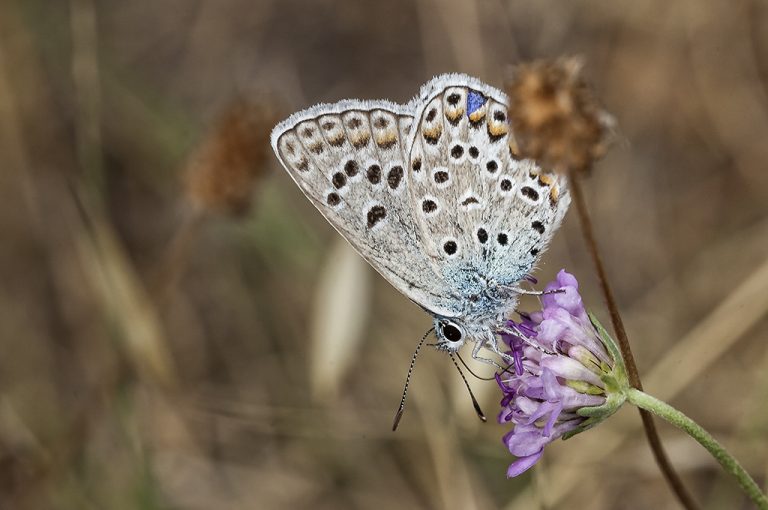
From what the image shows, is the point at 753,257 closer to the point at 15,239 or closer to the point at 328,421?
the point at 328,421

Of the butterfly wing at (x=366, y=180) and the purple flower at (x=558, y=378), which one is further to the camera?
the butterfly wing at (x=366, y=180)

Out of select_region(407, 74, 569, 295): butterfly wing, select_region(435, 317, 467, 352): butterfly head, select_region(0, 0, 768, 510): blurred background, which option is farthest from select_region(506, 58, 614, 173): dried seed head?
select_region(0, 0, 768, 510): blurred background

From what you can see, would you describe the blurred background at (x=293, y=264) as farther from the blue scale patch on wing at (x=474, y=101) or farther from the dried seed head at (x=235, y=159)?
the blue scale patch on wing at (x=474, y=101)

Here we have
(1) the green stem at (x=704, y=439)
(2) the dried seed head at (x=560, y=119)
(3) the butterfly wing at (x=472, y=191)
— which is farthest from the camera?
(3) the butterfly wing at (x=472, y=191)

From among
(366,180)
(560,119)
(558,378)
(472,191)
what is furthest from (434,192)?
(560,119)

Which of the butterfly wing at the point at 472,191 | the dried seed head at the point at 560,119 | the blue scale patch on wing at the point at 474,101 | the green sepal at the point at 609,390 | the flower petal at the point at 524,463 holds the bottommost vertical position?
the flower petal at the point at 524,463

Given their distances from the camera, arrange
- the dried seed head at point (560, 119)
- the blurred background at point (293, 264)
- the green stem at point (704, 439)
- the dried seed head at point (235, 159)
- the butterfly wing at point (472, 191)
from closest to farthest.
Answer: the dried seed head at point (560, 119)
the green stem at point (704, 439)
the butterfly wing at point (472, 191)
the dried seed head at point (235, 159)
the blurred background at point (293, 264)

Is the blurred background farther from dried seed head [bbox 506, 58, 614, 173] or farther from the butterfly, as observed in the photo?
dried seed head [bbox 506, 58, 614, 173]

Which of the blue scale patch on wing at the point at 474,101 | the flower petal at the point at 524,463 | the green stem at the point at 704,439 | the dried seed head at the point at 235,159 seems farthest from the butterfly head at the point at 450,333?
the dried seed head at the point at 235,159
